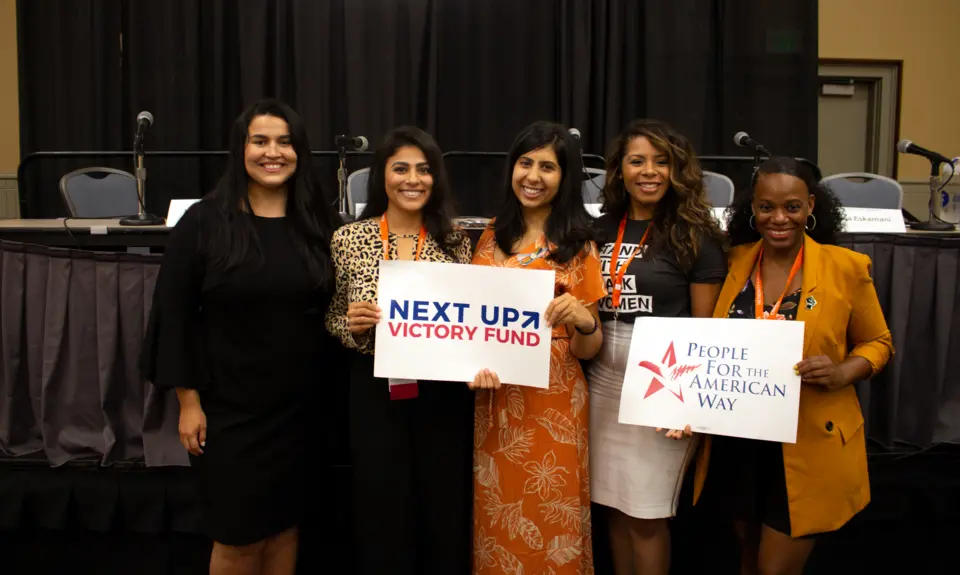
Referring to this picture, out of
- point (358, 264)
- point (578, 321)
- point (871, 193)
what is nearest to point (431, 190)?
point (358, 264)

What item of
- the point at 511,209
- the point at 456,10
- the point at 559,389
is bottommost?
the point at 559,389

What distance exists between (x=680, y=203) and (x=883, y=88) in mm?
6047

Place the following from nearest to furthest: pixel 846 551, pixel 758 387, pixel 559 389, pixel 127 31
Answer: pixel 758 387, pixel 559 389, pixel 846 551, pixel 127 31

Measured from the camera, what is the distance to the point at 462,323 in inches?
60.7

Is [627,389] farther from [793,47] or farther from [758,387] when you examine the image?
[793,47]

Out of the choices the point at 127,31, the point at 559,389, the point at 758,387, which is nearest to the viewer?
the point at 758,387

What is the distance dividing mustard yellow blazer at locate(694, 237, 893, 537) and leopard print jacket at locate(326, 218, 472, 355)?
0.89 meters

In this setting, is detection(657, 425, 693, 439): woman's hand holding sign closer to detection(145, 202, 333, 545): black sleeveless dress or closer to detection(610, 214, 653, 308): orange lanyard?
detection(610, 214, 653, 308): orange lanyard

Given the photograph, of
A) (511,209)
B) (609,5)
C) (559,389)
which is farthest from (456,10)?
(559,389)

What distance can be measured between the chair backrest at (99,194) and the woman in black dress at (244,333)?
2.88 metres

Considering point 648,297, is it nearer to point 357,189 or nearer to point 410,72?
point 357,189

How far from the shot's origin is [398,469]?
156cm

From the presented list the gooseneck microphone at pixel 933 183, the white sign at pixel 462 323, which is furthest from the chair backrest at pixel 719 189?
the white sign at pixel 462 323

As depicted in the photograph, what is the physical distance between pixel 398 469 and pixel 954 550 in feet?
7.14
